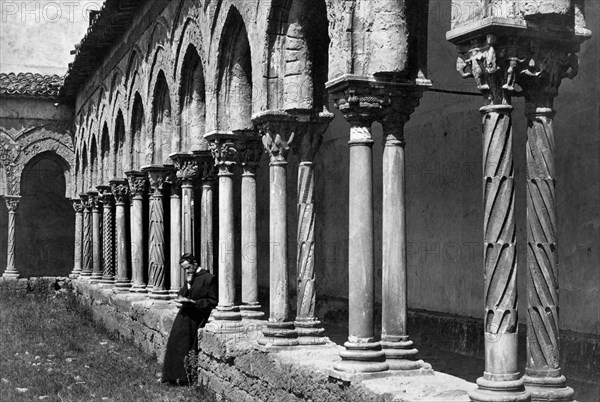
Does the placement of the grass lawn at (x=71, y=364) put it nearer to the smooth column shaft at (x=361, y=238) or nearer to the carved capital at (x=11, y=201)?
the smooth column shaft at (x=361, y=238)

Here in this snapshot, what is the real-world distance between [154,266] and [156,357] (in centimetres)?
195

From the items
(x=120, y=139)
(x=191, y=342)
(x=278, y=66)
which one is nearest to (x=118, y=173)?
(x=120, y=139)

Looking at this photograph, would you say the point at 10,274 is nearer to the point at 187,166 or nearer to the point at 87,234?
→ the point at 87,234

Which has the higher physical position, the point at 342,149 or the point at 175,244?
the point at 342,149

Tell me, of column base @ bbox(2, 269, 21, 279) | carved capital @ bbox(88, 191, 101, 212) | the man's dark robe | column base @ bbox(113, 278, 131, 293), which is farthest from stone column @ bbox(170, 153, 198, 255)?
column base @ bbox(2, 269, 21, 279)

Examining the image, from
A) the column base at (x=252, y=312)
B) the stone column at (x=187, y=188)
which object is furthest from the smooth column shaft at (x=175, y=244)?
the column base at (x=252, y=312)

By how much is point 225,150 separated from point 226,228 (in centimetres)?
83

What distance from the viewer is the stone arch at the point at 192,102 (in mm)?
11109

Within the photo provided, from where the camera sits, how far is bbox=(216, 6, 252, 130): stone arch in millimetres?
9578

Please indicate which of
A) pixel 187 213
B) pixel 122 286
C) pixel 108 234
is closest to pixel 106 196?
pixel 108 234

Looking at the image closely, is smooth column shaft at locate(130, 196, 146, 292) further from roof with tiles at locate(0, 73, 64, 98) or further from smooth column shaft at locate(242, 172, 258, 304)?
roof with tiles at locate(0, 73, 64, 98)

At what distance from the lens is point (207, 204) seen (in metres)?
10.9

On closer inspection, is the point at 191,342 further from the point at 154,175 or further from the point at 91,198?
the point at 91,198

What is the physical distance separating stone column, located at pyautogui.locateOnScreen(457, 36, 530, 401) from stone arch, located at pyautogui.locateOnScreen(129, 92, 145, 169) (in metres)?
10.3
